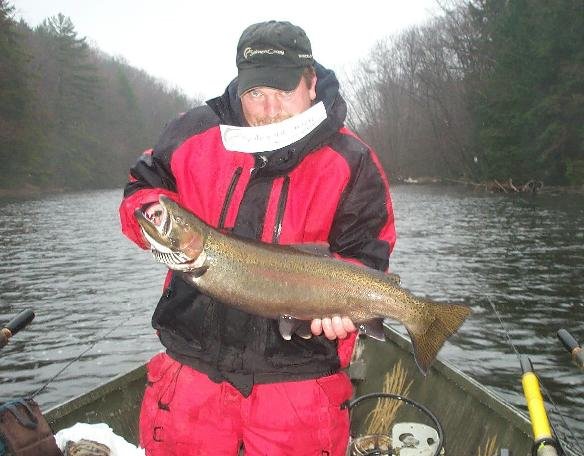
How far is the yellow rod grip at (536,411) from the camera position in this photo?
118 inches

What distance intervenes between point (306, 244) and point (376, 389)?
4194 millimetres

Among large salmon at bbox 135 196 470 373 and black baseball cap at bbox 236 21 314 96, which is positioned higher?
black baseball cap at bbox 236 21 314 96

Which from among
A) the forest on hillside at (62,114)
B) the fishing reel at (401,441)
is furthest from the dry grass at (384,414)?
the forest on hillside at (62,114)

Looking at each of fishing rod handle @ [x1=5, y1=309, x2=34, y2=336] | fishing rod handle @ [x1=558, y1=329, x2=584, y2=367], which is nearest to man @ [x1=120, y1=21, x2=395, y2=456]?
→ fishing rod handle @ [x1=558, y1=329, x2=584, y2=367]

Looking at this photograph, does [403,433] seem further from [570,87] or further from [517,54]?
[517,54]

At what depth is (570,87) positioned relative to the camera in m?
38.2

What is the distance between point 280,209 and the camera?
3119 mm

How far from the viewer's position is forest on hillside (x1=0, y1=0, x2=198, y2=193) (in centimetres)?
5203

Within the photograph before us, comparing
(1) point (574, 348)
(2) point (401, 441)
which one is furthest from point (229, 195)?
(2) point (401, 441)

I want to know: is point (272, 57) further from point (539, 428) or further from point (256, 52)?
point (539, 428)

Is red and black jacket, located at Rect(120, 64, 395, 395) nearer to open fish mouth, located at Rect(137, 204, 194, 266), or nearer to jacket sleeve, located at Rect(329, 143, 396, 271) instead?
jacket sleeve, located at Rect(329, 143, 396, 271)

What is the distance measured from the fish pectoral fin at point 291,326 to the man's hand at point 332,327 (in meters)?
0.04

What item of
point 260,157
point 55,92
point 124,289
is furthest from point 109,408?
point 55,92

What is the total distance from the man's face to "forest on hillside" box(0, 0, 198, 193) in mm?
52876
